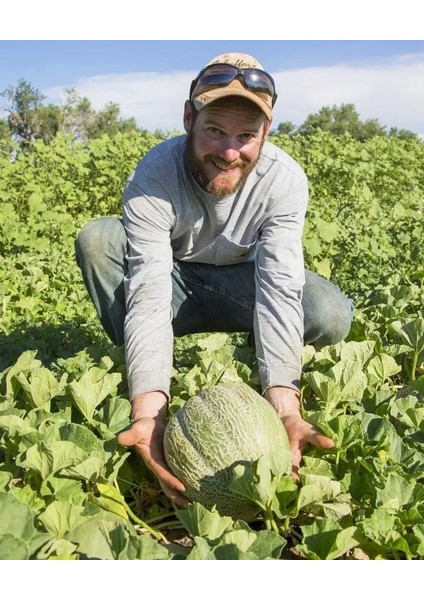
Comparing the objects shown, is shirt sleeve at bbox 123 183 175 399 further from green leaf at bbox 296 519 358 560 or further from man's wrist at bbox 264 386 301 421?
green leaf at bbox 296 519 358 560

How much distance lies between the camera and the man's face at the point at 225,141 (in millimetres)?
3125

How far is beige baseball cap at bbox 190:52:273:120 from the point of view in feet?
10.0

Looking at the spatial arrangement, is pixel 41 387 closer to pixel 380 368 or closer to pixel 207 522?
pixel 207 522

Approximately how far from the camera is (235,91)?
304cm

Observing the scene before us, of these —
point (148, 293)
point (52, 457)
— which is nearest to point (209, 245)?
point (148, 293)

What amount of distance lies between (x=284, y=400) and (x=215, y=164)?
3.50 feet

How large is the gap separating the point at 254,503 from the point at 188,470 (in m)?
0.24

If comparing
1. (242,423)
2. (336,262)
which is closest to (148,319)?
(242,423)

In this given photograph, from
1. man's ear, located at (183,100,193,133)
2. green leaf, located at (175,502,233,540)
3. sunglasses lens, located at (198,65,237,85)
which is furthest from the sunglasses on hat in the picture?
green leaf, located at (175,502,233,540)

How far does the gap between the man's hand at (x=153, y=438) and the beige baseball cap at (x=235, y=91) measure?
1.22 m

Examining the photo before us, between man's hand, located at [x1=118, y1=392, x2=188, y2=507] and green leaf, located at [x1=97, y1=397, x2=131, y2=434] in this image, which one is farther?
green leaf, located at [x1=97, y1=397, x2=131, y2=434]

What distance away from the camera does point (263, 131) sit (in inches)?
128

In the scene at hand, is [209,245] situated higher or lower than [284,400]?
higher

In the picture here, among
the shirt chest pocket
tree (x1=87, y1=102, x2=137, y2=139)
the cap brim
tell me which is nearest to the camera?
the cap brim
